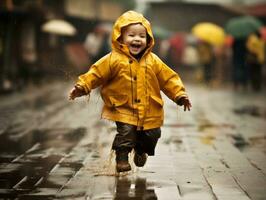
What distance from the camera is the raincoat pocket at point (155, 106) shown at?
6.80m

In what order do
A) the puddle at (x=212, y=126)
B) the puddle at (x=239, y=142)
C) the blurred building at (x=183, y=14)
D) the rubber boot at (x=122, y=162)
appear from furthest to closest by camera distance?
1. the blurred building at (x=183, y=14)
2. the puddle at (x=212, y=126)
3. the puddle at (x=239, y=142)
4. the rubber boot at (x=122, y=162)

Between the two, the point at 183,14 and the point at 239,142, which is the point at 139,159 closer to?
the point at 239,142

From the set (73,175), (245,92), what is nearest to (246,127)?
(73,175)

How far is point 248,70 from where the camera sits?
2353cm

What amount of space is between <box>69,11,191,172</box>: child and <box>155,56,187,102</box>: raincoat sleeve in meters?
0.03

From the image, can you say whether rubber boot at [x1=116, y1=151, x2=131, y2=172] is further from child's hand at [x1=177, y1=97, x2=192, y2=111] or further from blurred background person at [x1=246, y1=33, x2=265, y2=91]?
blurred background person at [x1=246, y1=33, x2=265, y2=91]

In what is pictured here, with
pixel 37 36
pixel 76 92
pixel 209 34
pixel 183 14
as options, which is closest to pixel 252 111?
pixel 76 92

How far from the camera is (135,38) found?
6.75 m

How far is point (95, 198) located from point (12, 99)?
1230 cm

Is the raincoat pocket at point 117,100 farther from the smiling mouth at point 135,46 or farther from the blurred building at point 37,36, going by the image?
the blurred building at point 37,36

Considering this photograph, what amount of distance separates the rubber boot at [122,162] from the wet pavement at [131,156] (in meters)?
0.08

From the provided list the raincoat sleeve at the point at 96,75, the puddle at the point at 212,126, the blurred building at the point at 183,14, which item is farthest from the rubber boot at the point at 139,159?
the blurred building at the point at 183,14

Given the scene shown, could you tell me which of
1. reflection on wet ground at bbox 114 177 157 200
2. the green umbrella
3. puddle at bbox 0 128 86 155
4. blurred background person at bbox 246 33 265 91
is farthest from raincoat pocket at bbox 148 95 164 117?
the green umbrella

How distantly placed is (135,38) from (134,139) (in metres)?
0.97
